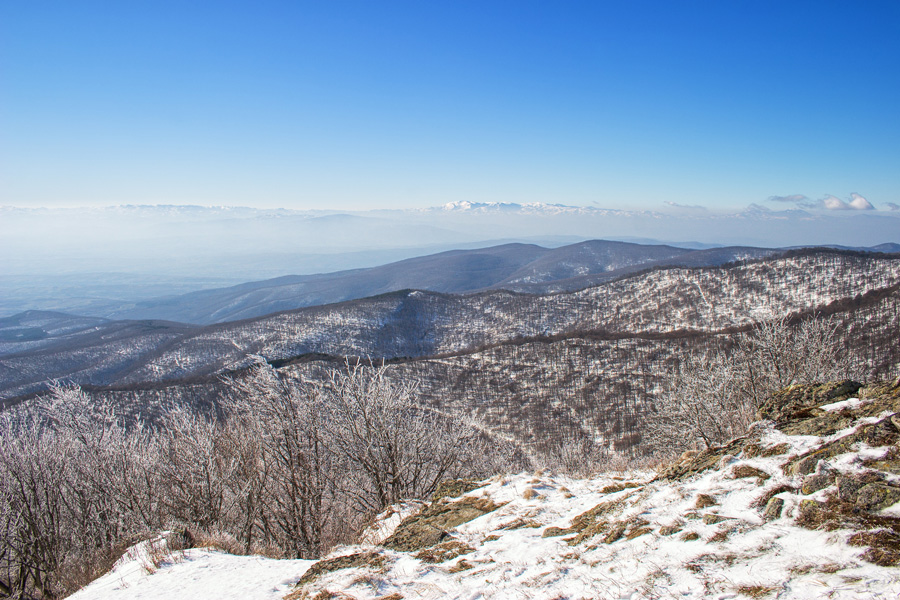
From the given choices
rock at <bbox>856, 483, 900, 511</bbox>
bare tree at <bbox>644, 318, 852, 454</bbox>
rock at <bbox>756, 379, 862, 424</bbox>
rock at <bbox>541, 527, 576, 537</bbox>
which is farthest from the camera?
bare tree at <bbox>644, 318, 852, 454</bbox>

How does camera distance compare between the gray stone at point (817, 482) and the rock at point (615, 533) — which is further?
the rock at point (615, 533)

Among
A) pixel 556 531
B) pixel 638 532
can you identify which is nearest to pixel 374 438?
pixel 556 531

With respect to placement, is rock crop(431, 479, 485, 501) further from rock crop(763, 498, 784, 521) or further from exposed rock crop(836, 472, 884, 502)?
exposed rock crop(836, 472, 884, 502)

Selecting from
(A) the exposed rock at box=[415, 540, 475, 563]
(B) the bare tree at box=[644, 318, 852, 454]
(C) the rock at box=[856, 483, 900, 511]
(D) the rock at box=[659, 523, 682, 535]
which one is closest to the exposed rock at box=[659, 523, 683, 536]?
(D) the rock at box=[659, 523, 682, 535]

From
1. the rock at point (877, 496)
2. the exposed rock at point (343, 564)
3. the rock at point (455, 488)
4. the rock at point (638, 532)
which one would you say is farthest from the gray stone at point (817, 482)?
the rock at point (455, 488)

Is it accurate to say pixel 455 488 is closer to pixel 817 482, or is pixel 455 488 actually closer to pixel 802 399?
pixel 817 482

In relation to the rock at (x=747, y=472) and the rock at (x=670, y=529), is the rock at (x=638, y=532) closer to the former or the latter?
the rock at (x=670, y=529)
